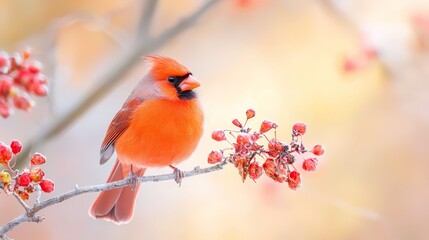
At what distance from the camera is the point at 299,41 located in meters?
3.72

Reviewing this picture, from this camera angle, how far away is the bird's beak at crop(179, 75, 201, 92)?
5.95 ft

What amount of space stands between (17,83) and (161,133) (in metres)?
0.69

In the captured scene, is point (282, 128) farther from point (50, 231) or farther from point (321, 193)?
point (50, 231)

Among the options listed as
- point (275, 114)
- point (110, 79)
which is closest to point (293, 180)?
point (110, 79)

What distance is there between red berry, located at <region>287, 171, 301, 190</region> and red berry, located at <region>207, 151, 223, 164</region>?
0.44 feet

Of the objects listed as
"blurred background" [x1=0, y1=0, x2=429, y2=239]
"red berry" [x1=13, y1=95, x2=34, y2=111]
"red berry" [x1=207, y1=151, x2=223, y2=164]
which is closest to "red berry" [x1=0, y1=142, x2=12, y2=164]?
"red berry" [x1=13, y1=95, x2=34, y2=111]

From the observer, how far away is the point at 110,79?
7.11 feet

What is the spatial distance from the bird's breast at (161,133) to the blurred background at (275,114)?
94 centimetres

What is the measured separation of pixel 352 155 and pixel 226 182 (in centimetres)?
61

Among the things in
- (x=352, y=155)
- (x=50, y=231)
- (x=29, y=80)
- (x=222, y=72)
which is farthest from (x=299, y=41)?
(x=29, y=80)

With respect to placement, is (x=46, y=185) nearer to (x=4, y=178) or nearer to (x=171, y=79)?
(x=4, y=178)

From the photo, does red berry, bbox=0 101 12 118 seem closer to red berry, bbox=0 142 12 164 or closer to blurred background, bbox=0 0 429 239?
red berry, bbox=0 142 12 164

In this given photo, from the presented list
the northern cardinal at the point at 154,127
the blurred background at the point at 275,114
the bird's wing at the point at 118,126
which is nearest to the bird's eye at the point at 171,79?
the northern cardinal at the point at 154,127

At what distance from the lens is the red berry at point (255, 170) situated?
4.18 feet
